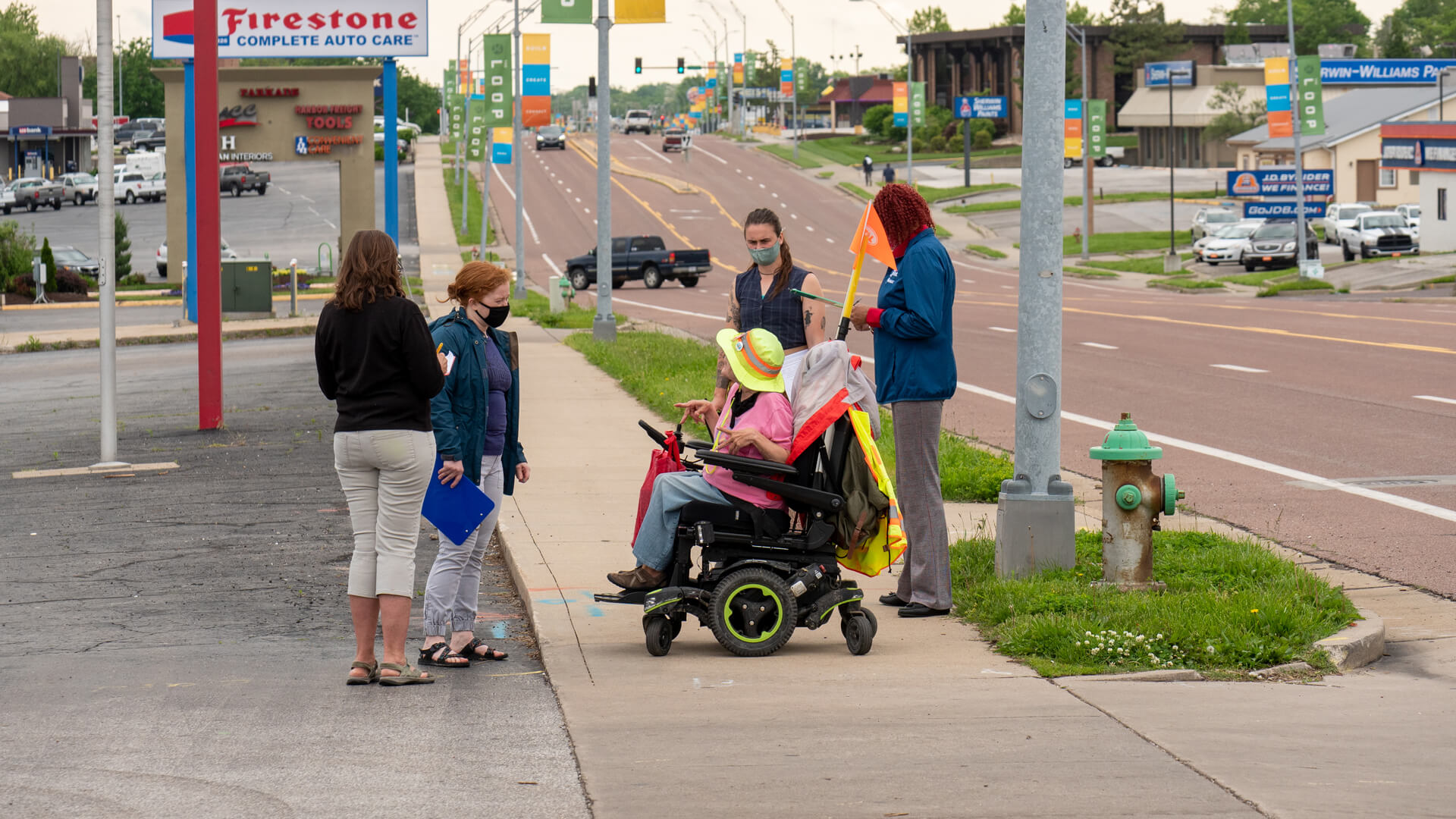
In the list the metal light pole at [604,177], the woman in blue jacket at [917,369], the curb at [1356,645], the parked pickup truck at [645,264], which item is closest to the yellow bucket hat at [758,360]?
the woman in blue jacket at [917,369]

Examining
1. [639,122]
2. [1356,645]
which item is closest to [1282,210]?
[1356,645]

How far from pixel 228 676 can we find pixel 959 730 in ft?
10.3

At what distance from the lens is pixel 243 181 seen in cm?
8744

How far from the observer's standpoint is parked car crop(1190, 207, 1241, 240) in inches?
2194

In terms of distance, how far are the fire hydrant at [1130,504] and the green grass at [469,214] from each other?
5931 centimetres

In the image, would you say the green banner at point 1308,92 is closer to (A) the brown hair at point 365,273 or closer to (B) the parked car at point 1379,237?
(B) the parked car at point 1379,237

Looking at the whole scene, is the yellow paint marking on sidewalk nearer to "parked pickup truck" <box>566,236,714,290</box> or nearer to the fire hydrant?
the fire hydrant

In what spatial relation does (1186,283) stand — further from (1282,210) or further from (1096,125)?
(1096,125)

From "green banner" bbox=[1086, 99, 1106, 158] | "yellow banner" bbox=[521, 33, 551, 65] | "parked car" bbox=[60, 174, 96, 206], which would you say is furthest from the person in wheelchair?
"parked car" bbox=[60, 174, 96, 206]

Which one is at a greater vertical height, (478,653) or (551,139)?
(551,139)

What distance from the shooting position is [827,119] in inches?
7082

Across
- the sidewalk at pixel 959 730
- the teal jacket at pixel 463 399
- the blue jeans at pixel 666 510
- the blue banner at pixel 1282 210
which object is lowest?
the sidewalk at pixel 959 730

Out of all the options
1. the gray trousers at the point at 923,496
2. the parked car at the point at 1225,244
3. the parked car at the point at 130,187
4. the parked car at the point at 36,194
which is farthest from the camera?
the parked car at the point at 130,187

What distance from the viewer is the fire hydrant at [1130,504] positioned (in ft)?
25.2
